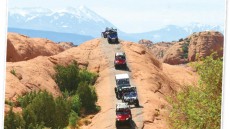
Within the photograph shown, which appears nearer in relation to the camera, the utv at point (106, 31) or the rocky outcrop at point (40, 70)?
the rocky outcrop at point (40, 70)

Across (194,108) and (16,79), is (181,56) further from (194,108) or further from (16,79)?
(194,108)

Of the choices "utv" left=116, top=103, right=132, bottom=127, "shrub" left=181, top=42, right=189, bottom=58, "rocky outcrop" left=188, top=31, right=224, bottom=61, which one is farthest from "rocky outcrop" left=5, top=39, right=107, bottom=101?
"shrub" left=181, top=42, right=189, bottom=58

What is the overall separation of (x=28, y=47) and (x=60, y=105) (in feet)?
87.6

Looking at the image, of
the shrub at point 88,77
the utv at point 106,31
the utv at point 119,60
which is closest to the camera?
the shrub at point 88,77

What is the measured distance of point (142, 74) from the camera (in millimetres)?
39062

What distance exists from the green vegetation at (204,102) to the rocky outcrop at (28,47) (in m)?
29.9

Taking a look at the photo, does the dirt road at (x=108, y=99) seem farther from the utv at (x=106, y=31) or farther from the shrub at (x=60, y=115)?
the utv at (x=106, y=31)

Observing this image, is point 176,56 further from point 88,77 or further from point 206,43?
point 88,77

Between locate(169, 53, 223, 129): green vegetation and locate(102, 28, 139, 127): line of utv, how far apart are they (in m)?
5.77

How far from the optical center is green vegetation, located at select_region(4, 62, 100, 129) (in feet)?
78.7

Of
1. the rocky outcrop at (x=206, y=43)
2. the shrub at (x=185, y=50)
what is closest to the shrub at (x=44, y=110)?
the rocky outcrop at (x=206, y=43)

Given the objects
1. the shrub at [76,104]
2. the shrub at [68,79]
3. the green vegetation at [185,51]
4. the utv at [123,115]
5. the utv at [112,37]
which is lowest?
the shrub at [76,104]

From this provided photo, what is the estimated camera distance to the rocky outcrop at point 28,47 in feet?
164

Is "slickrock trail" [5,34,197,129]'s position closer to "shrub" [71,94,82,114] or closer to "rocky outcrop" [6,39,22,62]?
"shrub" [71,94,82,114]
